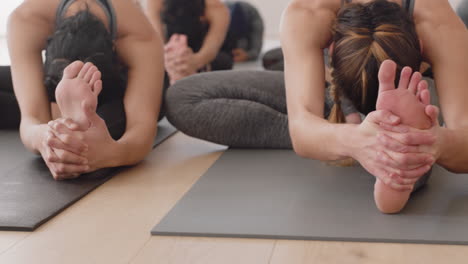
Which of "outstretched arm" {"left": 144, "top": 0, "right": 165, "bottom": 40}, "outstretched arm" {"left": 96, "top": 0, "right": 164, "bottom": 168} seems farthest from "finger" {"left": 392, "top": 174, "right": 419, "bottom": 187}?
"outstretched arm" {"left": 144, "top": 0, "right": 165, "bottom": 40}

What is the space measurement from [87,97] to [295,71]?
483 mm

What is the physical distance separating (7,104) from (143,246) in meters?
1.22

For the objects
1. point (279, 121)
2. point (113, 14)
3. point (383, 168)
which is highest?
point (113, 14)

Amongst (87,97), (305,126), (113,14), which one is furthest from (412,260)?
(113,14)

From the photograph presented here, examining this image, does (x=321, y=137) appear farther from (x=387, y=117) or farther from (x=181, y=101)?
(x=181, y=101)

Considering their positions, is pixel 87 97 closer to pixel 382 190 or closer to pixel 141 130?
pixel 141 130

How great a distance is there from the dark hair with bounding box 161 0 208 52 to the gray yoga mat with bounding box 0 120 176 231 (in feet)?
4.29

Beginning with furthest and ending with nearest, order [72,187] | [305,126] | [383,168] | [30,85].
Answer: [30,85], [72,187], [305,126], [383,168]

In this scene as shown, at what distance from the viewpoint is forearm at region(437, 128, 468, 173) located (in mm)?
1172

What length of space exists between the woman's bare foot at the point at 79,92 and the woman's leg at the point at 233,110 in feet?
1.51

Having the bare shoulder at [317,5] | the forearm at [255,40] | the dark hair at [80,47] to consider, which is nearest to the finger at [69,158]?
the dark hair at [80,47]

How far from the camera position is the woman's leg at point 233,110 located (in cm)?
179

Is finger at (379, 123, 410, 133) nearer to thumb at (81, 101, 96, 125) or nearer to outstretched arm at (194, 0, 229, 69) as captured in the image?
thumb at (81, 101, 96, 125)

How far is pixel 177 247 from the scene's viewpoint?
1.11 m
